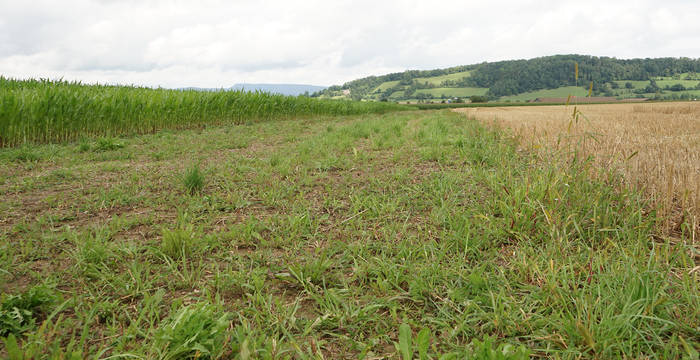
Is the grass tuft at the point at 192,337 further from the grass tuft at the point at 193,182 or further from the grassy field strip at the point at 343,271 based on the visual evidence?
the grass tuft at the point at 193,182

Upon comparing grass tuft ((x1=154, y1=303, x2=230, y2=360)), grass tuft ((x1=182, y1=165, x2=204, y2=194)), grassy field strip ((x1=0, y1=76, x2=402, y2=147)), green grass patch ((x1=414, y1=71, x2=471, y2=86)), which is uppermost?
green grass patch ((x1=414, y1=71, x2=471, y2=86))

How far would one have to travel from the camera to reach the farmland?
1489mm

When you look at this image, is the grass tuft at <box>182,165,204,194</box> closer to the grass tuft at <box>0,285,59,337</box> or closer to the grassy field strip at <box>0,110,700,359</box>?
the grassy field strip at <box>0,110,700,359</box>

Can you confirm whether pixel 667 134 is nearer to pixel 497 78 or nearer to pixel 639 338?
pixel 639 338

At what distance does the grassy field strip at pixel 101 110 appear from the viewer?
7.12 metres

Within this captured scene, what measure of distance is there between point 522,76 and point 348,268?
3422 inches

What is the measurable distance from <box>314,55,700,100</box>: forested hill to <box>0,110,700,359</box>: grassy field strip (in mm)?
20412

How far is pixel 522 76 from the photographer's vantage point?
76688 millimetres

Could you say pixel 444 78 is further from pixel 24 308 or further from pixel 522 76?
pixel 24 308

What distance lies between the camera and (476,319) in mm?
1600

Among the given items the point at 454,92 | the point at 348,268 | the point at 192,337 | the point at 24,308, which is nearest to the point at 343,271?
the point at 348,268

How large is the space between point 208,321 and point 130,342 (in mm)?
345

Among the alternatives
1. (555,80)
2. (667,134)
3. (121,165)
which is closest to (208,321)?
(121,165)

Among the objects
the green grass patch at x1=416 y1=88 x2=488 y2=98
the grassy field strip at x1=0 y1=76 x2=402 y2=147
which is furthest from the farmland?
the green grass patch at x1=416 y1=88 x2=488 y2=98
